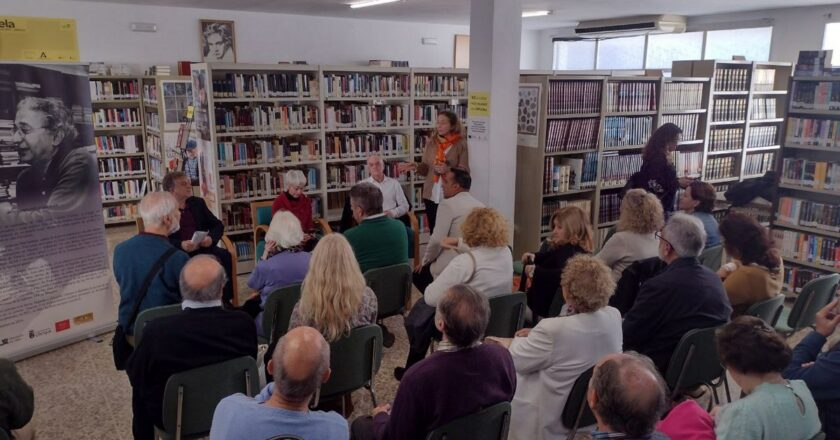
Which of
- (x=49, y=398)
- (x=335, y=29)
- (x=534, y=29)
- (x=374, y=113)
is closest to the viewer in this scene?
(x=49, y=398)

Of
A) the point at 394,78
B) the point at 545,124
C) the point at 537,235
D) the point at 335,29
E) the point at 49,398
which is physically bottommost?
the point at 49,398

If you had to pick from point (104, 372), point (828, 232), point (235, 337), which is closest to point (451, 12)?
point (828, 232)

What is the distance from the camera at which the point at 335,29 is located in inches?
463

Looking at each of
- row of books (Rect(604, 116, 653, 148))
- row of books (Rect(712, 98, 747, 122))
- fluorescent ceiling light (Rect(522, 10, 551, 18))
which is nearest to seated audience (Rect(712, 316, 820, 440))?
row of books (Rect(604, 116, 653, 148))

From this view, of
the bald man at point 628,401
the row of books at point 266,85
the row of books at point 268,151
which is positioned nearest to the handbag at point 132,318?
the bald man at point 628,401

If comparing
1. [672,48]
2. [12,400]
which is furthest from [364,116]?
[672,48]

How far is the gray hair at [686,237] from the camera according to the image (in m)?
2.88

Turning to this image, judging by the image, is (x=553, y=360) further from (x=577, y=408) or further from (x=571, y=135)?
(x=571, y=135)

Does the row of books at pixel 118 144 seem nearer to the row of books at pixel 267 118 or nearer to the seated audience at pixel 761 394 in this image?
the row of books at pixel 267 118

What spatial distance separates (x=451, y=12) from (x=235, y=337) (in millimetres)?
9462

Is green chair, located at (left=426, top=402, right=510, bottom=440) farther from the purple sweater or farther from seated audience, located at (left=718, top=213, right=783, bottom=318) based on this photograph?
seated audience, located at (left=718, top=213, right=783, bottom=318)

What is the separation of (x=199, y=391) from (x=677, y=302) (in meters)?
2.30

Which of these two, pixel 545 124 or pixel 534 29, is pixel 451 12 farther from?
pixel 545 124

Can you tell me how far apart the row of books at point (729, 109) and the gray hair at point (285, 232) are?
622cm
